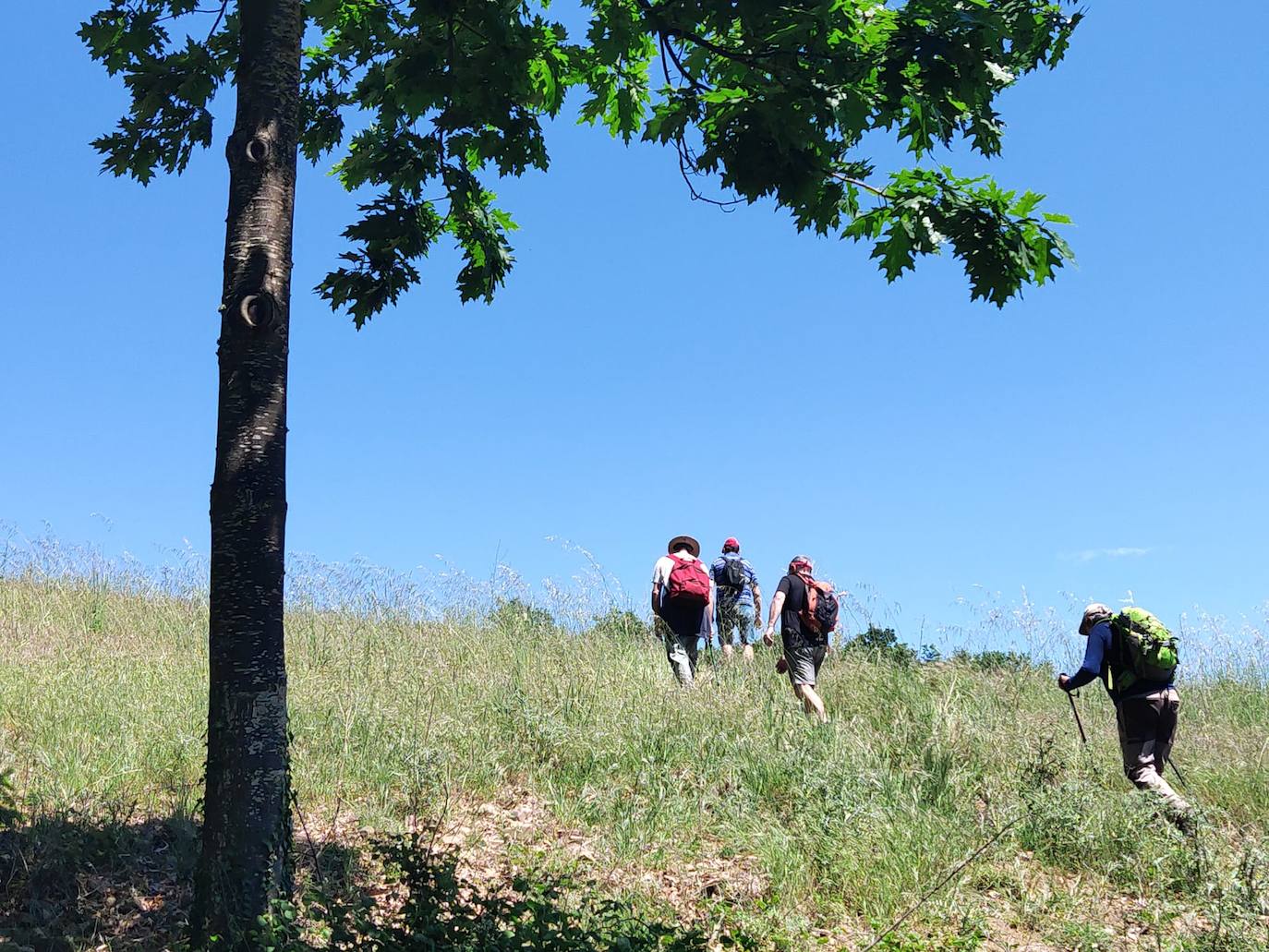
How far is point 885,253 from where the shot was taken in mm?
5395

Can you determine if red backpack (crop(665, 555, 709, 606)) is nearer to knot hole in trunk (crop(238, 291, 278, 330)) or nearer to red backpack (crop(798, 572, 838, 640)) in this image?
red backpack (crop(798, 572, 838, 640))

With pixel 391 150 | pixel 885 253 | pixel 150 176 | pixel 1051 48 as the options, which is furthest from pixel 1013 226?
pixel 150 176

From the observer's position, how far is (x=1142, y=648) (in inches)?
285

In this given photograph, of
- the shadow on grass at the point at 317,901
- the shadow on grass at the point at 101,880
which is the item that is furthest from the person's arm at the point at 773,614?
the shadow on grass at the point at 101,880

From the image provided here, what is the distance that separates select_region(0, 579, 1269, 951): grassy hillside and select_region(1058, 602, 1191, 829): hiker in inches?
23.1

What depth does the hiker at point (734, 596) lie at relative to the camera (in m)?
12.5

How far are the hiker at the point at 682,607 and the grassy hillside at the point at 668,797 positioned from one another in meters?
0.39

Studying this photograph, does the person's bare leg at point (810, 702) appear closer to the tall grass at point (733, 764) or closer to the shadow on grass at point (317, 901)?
the tall grass at point (733, 764)

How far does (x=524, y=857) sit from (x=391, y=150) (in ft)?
Result: 15.2

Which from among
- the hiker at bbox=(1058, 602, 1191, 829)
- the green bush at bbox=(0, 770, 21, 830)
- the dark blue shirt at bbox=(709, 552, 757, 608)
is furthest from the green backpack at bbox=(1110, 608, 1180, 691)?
the green bush at bbox=(0, 770, 21, 830)

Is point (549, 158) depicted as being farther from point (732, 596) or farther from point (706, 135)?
point (732, 596)

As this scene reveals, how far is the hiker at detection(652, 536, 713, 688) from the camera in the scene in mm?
10344

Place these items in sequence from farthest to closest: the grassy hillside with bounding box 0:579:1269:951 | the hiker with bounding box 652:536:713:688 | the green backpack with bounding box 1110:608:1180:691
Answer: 1. the hiker with bounding box 652:536:713:688
2. the green backpack with bounding box 1110:608:1180:691
3. the grassy hillside with bounding box 0:579:1269:951

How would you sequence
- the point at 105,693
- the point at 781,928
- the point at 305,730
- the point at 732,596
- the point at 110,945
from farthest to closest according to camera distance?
the point at 732,596, the point at 105,693, the point at 305,730, the point at 781,928, the point at 110,945
